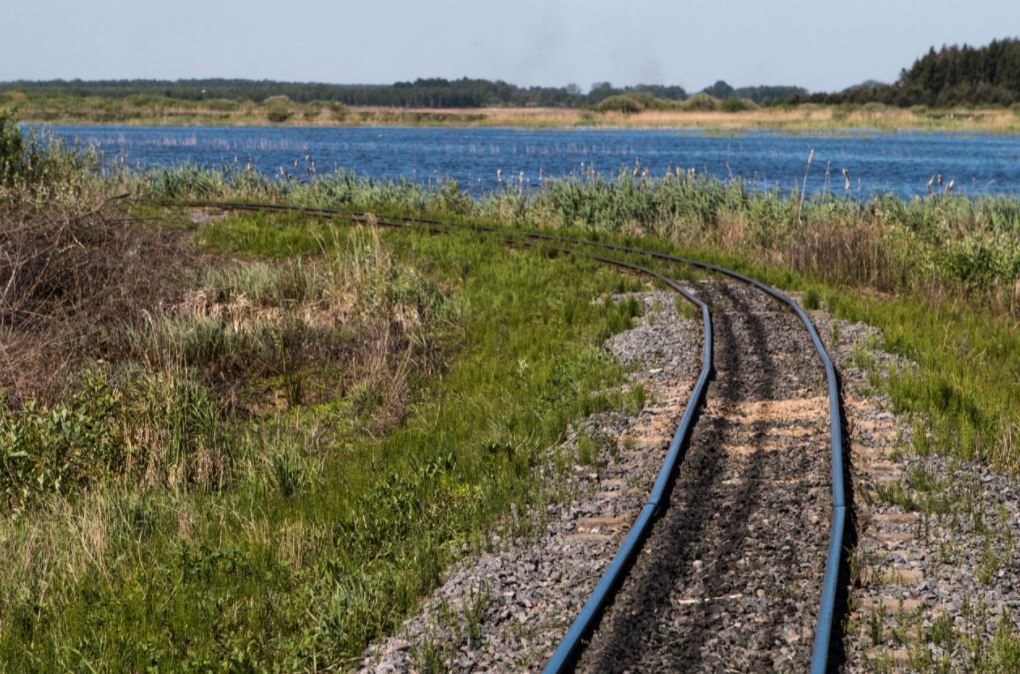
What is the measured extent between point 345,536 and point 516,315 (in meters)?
9.41

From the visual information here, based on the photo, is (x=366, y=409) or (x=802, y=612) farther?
(x=366, y=409)

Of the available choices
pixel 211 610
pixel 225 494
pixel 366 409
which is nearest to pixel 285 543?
pixel 211 610

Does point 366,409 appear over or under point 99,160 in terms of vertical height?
under

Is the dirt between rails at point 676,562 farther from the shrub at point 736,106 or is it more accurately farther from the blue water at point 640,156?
the shrub at point 736,106

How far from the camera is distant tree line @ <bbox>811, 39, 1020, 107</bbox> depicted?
376 feet

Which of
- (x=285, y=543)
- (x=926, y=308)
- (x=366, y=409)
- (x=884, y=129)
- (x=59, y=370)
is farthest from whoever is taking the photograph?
(x=884, y=129)

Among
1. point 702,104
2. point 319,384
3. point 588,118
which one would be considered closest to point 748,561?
point 319,384

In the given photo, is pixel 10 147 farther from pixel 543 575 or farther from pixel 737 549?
pixel 737 549

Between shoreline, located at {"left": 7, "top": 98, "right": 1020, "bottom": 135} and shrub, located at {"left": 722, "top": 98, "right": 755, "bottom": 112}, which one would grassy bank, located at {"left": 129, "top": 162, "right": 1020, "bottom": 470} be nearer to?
shoreline, located at {"left": 7, "top": 98, "right": 1020, "bottom": 135}

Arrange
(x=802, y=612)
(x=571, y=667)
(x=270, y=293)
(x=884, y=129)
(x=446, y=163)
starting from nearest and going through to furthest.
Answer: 1. (x=571, y=667)
2. (x=802, y=612)
3. (x=270, y=293)
4. (x=446, y=163)
5. (x=884, y=129)

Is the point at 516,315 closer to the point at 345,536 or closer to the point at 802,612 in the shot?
the point at 345,536

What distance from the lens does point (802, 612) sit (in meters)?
6.20

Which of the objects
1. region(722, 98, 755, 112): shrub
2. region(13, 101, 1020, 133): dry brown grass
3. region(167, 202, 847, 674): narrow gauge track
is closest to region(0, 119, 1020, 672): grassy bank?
region(167, 202, 847, 674): narrow gauge track

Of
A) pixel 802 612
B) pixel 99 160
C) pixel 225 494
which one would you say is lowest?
pixel 225 494
